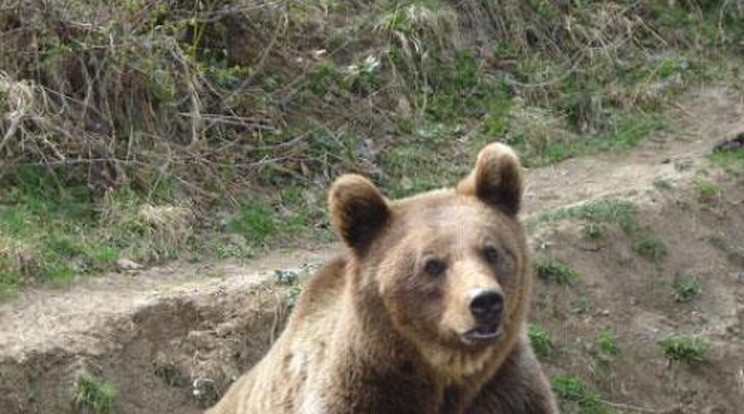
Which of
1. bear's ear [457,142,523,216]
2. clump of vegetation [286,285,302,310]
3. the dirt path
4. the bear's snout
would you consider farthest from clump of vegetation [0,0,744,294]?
the bear's snout

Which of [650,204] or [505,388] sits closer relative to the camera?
[505,388]

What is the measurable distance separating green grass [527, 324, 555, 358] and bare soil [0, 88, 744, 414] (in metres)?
0.06

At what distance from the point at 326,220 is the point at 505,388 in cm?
451

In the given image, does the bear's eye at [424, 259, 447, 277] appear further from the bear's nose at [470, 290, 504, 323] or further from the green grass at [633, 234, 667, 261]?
the green grass at [633, 234, 667, 261]

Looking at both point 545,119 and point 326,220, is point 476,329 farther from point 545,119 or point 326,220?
point 545,119

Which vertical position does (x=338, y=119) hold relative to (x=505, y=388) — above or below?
below

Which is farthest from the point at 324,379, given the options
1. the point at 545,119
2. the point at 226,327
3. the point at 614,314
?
the point at 545,119

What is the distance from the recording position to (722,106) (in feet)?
42.8

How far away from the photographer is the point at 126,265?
898 centimetres

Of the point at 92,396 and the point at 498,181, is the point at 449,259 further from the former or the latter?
the point at 92,396

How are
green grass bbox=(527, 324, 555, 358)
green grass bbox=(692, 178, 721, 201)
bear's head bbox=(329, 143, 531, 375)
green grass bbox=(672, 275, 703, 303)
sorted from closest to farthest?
bear's head bbox=(329, 143, 531, 375), green grass bbox=(527, 324, 555, 358), green grass bbox=(672, 275, 703, 303), green grass bbox=(692, 178, 721, 201)

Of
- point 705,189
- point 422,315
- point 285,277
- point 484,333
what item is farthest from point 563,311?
point 484,333

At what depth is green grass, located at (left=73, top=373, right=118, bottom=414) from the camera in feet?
25.9

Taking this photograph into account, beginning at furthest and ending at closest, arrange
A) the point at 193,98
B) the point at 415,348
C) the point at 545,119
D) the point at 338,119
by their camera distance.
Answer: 1. the point at 545,119
2. the point at 338,119
3. the point at 193,98
4. the point at 415,348
